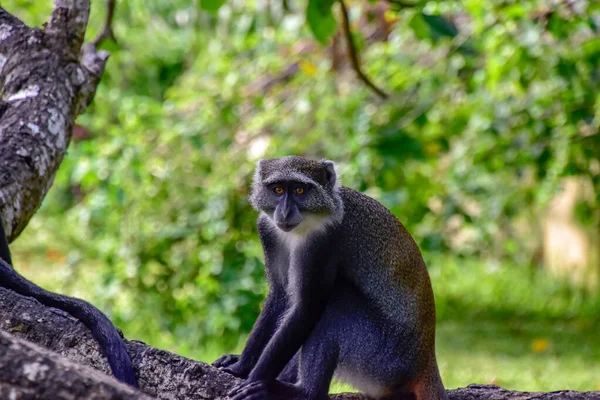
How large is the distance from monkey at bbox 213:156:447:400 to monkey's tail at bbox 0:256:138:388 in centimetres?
91

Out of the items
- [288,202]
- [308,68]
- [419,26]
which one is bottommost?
[288,202]

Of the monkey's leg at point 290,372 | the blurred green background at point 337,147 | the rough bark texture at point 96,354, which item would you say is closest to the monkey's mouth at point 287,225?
the monkey's leg at point 290,372

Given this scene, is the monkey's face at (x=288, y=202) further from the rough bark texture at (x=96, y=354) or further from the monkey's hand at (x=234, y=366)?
the rough bark texture at (x=96, y=354)

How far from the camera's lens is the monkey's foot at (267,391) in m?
3.10

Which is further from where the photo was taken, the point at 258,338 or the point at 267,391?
the point at 258,338

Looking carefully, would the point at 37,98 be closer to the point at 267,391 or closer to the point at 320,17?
the point at 320,17

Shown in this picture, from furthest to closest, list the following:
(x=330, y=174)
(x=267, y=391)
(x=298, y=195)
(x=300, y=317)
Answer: (x=330, y=174) < (x=298, y=195) < (x=300, y=317) < (x=267, y=391)

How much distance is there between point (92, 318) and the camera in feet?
9.17

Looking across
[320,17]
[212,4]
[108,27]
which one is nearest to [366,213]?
[320,17]

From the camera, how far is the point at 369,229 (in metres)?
3.78

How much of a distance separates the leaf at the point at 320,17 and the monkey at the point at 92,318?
2.08 m

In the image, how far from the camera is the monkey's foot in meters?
3.10

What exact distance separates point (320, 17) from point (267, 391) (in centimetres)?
208

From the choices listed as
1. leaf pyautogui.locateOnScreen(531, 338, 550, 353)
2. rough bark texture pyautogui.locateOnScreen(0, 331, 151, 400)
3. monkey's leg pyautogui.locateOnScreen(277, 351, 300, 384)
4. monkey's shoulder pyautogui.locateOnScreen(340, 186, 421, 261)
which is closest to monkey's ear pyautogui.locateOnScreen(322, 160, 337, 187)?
monkey's shoulder pyautogui.locateOnScreen(340, 186, 421, 261)
